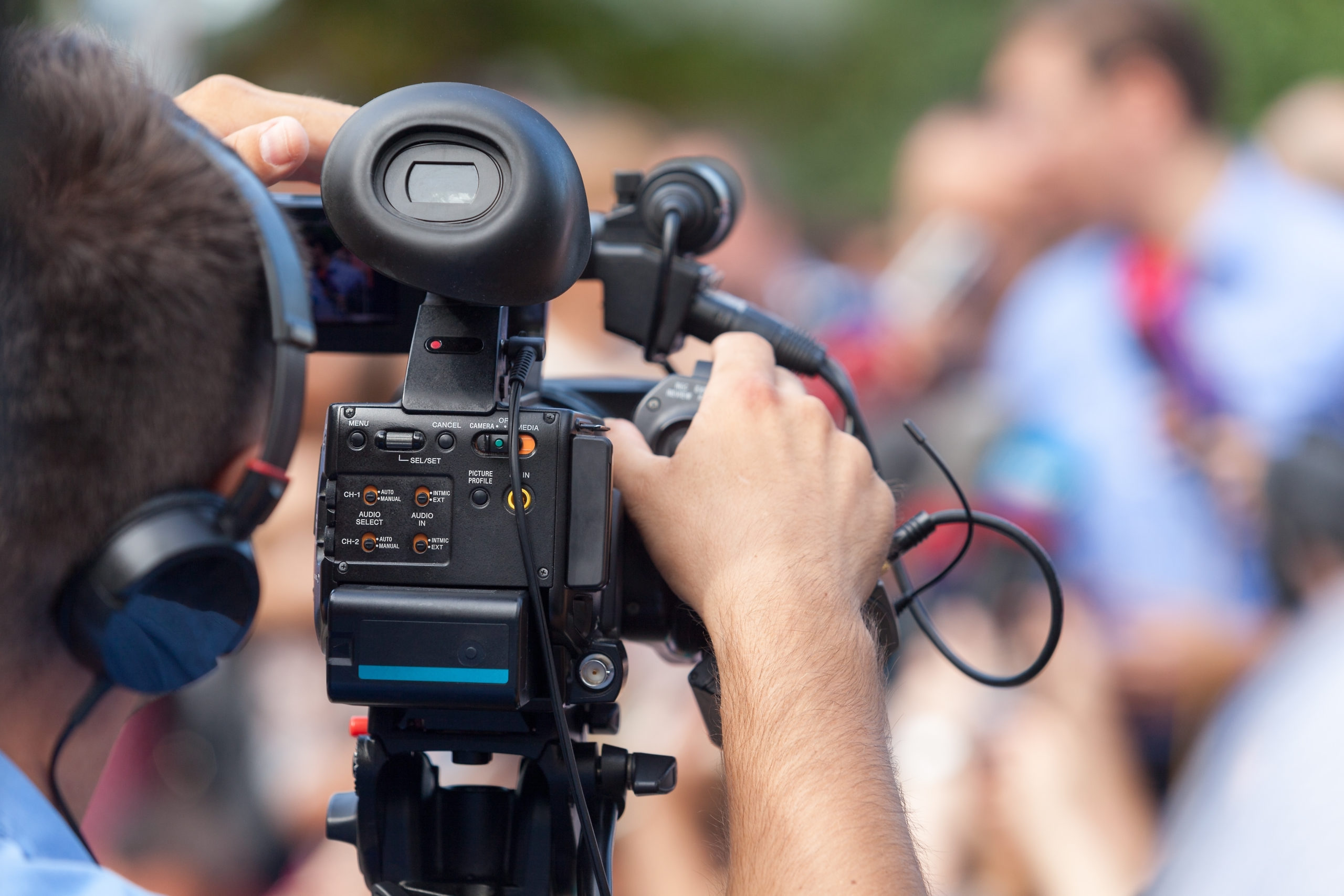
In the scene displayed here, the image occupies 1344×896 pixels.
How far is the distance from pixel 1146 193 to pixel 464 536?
2961mm

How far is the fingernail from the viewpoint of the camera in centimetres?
118

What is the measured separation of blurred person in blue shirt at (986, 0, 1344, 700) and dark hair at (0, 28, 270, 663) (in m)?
2.50

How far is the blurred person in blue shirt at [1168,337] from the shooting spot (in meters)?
2.98

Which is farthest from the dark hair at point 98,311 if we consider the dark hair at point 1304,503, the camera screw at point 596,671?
the dark hair at point 1304,503

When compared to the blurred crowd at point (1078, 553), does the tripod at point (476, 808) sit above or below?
above

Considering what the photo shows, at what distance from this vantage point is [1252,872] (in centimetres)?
117

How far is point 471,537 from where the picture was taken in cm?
98

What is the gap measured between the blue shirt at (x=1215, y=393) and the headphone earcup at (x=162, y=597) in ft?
8.23

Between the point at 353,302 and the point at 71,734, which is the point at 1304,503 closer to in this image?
the point at 353,302

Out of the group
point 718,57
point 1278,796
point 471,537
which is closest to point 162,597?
point 471,537

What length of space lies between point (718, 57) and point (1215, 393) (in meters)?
13.0

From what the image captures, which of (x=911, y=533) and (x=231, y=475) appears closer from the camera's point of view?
(x=231, y=475)

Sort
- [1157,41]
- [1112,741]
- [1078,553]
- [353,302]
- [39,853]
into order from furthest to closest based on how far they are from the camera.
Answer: [1157,41]
[1078,553]
[1112,741]
[353,302]
[39,853]

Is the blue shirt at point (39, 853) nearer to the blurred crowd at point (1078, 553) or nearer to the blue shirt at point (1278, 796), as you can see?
the blue shirt at point (1278, 796)
